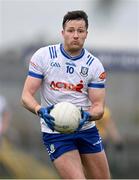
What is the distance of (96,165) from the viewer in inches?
406

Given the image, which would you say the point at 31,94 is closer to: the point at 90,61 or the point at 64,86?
the point at 64,86

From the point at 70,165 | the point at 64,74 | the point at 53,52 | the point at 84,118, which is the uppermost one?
the point at 53,52

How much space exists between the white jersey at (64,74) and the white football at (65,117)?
17.0 inches

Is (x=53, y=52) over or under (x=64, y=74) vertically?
over

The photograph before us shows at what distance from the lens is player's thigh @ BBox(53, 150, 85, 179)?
32.1ft

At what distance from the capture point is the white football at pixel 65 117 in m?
9.38

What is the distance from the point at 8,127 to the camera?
20.2m

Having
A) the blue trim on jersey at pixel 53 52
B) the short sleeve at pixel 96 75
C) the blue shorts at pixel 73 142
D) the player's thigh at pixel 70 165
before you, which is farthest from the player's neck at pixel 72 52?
the player's thigh at pixel 70 165

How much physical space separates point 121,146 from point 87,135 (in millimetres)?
9246

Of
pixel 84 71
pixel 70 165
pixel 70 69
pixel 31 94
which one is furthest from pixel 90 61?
pixel 70 165

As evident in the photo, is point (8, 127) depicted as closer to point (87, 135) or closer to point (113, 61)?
point (113, 61)

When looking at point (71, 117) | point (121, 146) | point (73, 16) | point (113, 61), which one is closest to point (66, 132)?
point (71, 117)

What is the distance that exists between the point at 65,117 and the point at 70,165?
2.30 feet

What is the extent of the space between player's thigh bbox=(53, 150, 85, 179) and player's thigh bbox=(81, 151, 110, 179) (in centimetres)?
34
